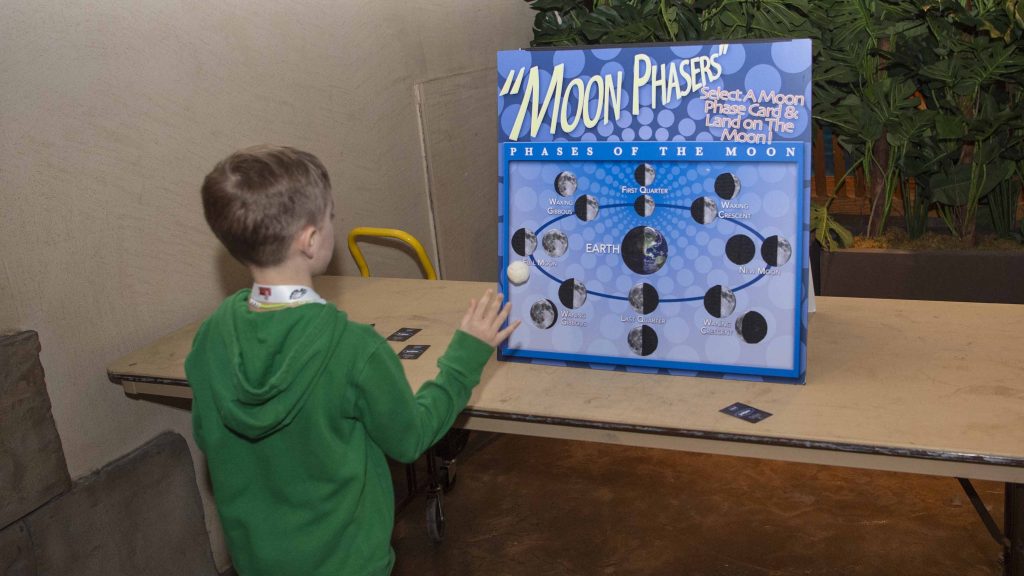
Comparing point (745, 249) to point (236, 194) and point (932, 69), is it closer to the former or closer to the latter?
point (236, 194)

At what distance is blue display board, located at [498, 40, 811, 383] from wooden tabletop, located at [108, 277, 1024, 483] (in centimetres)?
8

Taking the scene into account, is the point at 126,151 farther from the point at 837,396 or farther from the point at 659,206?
the point at 837,396

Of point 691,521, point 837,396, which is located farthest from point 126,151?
point 691,521

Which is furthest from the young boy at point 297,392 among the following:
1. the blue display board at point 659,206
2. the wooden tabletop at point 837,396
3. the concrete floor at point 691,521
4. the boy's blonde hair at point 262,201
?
the concrete floor at point 691,521

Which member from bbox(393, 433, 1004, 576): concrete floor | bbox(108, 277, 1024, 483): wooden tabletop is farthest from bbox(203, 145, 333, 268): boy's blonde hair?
bbox(393, 433, 1004, 576): concrete floor

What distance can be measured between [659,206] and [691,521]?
1.29 m

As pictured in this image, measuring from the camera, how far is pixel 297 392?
123 cm

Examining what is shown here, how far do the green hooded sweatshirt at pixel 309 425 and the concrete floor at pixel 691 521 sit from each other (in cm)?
132

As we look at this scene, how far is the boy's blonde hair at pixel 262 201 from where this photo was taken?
1217mm

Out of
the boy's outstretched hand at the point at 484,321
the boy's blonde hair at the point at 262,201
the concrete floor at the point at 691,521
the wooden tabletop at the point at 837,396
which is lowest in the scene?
the concrete floor at the point at 691,521

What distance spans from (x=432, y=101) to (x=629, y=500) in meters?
1.64

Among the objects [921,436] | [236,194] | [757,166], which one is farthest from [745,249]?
[236,194]

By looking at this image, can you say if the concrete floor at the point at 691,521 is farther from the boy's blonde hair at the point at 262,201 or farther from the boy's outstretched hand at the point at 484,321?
the boy's blonde hair at the point at 262,201

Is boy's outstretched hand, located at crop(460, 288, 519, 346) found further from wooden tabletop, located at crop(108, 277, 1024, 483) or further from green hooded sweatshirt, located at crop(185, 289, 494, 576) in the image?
wooden tabletop, located at crop(108, 277, 1024, 483)
